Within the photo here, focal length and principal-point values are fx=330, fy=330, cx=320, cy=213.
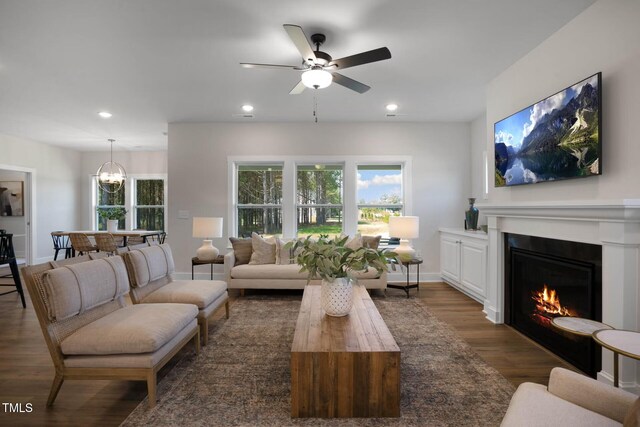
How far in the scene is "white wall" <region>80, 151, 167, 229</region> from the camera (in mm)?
8125

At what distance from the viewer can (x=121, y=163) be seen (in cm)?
812

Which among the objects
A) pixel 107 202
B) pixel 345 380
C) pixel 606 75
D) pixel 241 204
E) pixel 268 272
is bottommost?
pixel 345 380

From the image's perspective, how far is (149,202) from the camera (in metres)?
8.20

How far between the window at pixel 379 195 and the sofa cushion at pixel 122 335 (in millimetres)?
3846

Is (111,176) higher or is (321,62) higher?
(321,62)

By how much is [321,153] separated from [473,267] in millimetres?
2856

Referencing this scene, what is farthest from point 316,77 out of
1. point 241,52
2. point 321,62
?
point 241,52

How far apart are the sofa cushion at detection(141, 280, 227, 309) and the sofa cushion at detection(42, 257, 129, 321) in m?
0.40

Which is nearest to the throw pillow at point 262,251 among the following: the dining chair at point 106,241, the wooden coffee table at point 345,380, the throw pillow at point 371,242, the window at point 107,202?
the throw pillow at point 371,242

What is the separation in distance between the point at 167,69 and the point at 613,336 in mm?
4089

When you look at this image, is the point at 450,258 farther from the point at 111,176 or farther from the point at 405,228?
the point at 111,176

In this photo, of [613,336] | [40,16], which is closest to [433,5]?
[613,336]

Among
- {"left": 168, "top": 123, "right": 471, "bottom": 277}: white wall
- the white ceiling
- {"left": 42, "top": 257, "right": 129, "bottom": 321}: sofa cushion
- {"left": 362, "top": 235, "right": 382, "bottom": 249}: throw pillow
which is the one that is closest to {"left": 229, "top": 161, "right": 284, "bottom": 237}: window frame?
{"left": 168, "top": 123, "right": 471, "bottom": 277}: white wall

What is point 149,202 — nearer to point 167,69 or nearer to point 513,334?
point 167,69
